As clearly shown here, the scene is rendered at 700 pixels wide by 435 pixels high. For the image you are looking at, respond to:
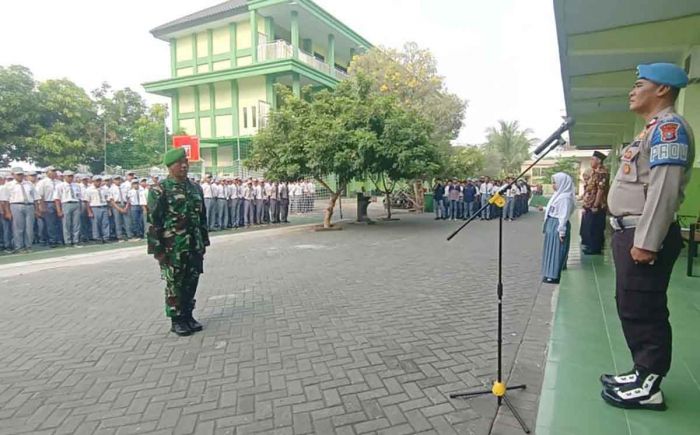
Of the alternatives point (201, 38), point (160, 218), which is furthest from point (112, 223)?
point (201, 38)

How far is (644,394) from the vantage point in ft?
8.80

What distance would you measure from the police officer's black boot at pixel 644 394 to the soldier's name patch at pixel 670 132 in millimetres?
1408

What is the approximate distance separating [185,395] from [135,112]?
1288 inches

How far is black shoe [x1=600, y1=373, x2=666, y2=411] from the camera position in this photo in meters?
2.68

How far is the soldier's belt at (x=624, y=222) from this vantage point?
2.57m

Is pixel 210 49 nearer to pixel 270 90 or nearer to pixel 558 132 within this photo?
pixel 270 90

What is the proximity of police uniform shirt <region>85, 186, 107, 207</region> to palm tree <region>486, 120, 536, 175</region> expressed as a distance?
33822 millimetres

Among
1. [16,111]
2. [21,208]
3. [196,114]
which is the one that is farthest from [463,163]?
[16,111]

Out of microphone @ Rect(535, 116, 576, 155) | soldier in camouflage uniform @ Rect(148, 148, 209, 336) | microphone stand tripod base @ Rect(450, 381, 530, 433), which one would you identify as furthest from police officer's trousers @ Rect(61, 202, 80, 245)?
microphone @ Rect(535, 116, 576, 155)

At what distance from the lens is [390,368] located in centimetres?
355

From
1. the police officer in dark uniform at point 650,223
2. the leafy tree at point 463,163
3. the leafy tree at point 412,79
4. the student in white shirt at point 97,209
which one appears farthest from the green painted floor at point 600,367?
the leafy tree at point 463,163

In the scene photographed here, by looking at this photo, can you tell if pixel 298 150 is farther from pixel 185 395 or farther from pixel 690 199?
pixel 185 395

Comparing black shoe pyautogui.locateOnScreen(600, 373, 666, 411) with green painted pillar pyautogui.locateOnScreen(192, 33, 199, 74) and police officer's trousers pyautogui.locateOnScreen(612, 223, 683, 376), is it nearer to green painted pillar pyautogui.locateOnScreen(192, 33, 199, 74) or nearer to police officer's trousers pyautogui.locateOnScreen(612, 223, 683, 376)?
police officer's trousers pyautogui.locateOnScreen(612, 223, 683, 376)

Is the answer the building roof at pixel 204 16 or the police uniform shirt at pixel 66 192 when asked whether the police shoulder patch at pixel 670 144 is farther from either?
the building roof at pixel 204 16
